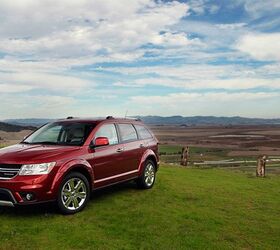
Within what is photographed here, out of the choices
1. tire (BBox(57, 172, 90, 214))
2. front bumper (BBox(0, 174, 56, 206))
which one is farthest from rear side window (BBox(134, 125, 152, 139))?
front bumper (BBox(0, 174, 56, 206))

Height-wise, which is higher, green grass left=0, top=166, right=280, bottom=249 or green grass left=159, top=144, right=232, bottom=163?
green grass left=0, top=166, right=280, bottom=249

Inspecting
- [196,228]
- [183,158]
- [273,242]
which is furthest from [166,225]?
[183,158]

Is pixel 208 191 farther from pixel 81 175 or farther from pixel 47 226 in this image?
pixel 47 226

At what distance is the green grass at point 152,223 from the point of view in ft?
19.8

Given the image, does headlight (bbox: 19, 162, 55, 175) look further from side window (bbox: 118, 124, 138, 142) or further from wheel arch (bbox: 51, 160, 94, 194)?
side window (bbox: 118, 124, 138, 142)

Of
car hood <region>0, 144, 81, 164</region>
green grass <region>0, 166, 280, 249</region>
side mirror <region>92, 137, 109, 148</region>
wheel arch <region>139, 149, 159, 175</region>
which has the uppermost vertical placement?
side mirror <region>92, 137, 109, 148</region>

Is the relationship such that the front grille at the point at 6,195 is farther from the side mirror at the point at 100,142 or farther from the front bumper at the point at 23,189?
the side mirror at the point at 100,142

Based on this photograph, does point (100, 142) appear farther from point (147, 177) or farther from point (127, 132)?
point (147, 177)

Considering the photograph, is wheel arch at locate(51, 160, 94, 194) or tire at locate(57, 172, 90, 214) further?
tire at locate(57, 172, 90, 214)

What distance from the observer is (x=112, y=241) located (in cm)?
607

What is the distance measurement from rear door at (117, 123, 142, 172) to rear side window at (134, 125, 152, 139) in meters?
0.21

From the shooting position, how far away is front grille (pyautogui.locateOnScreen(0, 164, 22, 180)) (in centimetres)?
663

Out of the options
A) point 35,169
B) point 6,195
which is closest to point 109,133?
point 35,169

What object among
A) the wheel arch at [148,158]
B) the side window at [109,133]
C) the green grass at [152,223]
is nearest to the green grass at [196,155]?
the wheel arch at [148,158]
